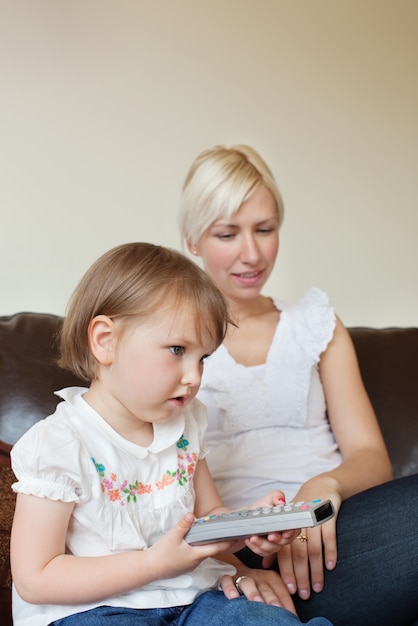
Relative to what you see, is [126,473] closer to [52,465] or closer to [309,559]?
[52,465]

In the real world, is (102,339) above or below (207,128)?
below

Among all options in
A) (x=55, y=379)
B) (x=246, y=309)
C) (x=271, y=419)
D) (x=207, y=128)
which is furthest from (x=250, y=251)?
(x=207, y=128)

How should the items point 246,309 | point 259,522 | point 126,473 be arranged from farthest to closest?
point 246,309 → point 126,473 → point 259,522

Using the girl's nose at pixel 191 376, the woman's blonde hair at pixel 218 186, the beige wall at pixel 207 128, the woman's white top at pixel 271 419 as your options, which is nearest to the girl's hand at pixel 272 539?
the girl's nose at pixel 191 376

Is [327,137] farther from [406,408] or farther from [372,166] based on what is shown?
[406,408]

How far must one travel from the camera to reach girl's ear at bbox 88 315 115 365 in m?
1.13

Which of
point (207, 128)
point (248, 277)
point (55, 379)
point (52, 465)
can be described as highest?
point (207, 128)

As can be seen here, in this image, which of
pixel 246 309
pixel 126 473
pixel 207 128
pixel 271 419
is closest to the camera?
pixel 126 473

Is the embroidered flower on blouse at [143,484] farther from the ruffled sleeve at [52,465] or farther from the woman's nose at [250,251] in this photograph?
the woman's nose at [250,251]

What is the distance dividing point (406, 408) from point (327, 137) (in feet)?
2.94

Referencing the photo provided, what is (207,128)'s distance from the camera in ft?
7.41

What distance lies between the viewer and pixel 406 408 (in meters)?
1.94

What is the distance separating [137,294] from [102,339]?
8 cm

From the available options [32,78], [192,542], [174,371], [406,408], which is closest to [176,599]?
[192,542]
